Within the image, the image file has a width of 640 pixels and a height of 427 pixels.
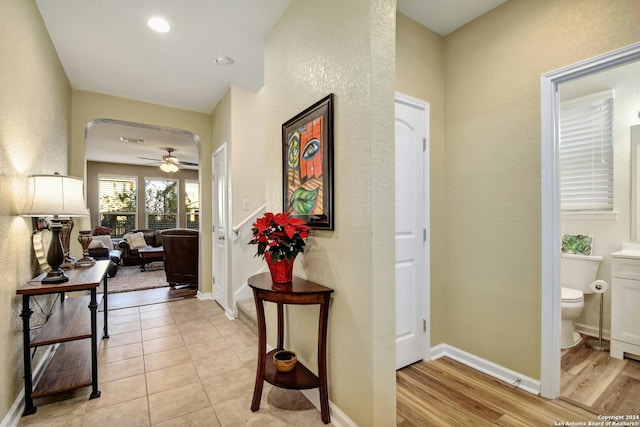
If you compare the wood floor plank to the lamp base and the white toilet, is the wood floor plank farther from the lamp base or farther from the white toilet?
the lamp base

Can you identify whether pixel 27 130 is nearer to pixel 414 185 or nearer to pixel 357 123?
pixel 357 123

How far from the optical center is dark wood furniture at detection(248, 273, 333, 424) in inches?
63.3

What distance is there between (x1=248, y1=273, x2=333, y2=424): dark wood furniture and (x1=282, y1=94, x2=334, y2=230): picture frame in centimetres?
38

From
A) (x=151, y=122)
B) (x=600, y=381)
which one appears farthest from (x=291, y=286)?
(x=151, y=122)

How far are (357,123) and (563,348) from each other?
8.91 feet

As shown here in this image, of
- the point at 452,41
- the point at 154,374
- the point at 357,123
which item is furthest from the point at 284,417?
the point at 452,41

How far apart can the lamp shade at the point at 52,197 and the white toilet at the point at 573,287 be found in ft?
12.3

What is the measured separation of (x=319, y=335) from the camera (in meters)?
1.61

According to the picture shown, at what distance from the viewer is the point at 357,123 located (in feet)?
4.92

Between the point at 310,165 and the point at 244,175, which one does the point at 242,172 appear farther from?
the point at 310,165

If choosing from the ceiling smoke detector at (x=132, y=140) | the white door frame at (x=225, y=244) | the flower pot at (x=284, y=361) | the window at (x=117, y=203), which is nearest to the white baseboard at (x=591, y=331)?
the flower pot at (x=284, y=361)

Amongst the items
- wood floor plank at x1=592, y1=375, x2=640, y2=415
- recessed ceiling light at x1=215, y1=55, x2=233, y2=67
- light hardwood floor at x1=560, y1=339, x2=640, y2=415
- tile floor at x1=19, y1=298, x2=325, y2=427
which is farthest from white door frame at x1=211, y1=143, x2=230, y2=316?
wood floor plank at x1=592, y1=375, x2=640, y2=415

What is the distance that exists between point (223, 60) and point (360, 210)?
239 centimetres

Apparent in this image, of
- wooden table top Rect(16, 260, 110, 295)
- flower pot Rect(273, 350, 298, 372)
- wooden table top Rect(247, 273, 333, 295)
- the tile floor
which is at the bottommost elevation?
the tile floor
